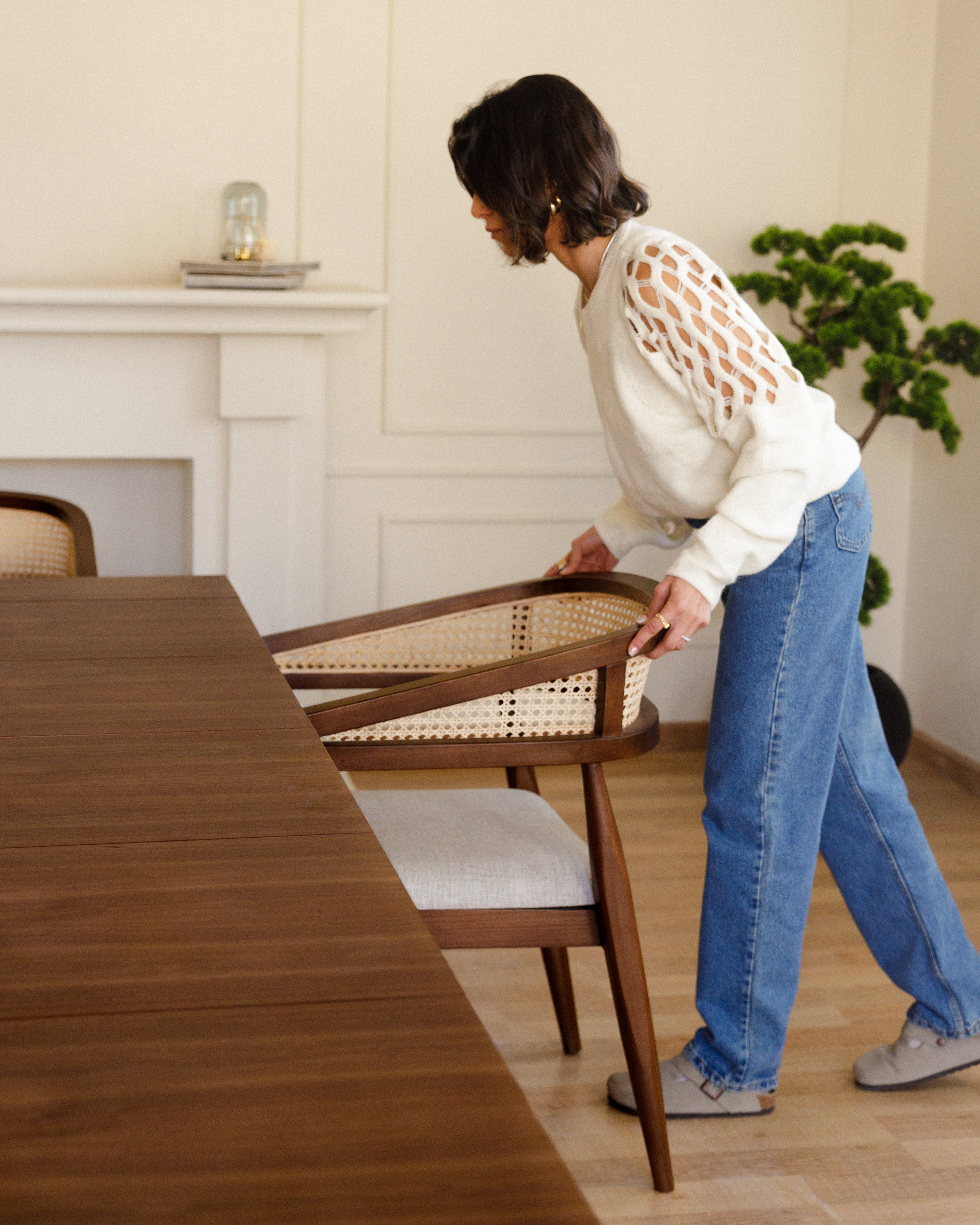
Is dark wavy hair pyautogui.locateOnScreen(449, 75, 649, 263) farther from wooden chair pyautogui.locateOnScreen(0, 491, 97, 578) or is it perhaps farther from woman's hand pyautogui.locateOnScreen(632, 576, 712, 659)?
wooden chair pyautogui.locateOnScreen(0, 491, 97, 578)

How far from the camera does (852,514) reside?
179 centimetres

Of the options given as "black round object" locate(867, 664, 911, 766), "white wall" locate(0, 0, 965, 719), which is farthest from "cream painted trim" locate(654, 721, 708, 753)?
"black round object" locate(867, 664, 911, 766)

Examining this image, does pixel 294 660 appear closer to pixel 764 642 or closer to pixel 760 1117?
pixel 764 642

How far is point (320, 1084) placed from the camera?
575mm

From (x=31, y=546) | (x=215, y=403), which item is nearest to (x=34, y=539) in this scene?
(x=31, y=546)

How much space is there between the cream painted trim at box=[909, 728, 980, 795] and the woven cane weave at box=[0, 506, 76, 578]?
2350 mm

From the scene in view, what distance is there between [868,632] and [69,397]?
7.71 ft

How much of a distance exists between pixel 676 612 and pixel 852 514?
0.34 meters

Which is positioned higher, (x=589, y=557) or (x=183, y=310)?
(x=183, y=310)

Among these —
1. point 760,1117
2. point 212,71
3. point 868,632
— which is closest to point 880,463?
point 868,632

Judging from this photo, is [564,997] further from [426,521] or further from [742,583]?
[426,521]

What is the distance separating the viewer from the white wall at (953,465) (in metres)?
3.54

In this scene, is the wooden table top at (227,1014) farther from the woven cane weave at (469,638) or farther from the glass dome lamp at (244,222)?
the glass dome lamp at (244,222)

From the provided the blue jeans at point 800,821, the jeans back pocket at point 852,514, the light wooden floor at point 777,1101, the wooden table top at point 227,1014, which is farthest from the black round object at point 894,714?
the wooden table top at point 227,1014
